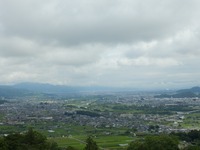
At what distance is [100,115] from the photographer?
114m

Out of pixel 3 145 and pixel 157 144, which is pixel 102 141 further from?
pixel 3 145

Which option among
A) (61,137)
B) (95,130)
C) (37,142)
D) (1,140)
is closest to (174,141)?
(37,142)

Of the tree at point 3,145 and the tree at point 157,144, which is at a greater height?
the tree at point 3,145

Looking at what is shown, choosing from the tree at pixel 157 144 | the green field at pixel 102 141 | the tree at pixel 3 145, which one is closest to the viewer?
the tree at pixel 3 145

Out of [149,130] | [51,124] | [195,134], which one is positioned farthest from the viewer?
[51,124]

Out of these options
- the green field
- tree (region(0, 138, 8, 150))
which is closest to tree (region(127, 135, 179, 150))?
tree (region(0, 138, 8, 150))

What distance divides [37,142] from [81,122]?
211 feet

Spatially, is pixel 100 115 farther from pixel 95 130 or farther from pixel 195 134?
pixel 195 134

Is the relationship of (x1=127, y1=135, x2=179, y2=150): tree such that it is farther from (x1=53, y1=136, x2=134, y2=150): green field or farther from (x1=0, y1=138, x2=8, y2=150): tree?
(x1=53, y1=136, x2=134, y2=150): green field

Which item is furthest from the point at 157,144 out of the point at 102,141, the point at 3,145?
the point at 102,141

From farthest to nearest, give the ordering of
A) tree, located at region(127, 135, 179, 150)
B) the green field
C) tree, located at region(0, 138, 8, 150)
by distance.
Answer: the green field, tree, located at region(127, 135, 179, 150), tree, located at region(0, 138, 8, 150)

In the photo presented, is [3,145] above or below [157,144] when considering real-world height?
above

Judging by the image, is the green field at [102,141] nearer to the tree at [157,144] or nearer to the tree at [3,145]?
the tree at [157,144]

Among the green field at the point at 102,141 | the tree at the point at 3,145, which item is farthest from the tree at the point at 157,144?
the green field at the point at 102,141
